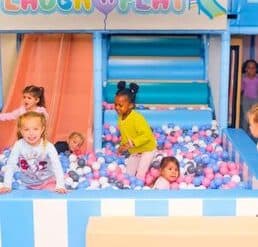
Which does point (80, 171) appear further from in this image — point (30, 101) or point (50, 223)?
point (50, 223)

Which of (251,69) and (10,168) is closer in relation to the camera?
(10,168)

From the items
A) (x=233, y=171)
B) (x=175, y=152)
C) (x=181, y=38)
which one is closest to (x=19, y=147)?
(x=233, y=171)

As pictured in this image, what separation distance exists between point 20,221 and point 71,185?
5.02ft

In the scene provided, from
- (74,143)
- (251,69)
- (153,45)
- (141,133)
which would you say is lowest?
(74,143)

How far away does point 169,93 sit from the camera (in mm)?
5453

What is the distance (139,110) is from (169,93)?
16.1 inches

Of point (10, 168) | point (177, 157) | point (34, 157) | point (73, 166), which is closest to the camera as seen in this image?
point (10, 168)

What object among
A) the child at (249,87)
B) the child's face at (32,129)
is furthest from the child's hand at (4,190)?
the child at (249,87)

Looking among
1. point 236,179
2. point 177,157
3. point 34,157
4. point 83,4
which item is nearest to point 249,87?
point 177,157

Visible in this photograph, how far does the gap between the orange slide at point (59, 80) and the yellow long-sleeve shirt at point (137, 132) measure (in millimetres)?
747

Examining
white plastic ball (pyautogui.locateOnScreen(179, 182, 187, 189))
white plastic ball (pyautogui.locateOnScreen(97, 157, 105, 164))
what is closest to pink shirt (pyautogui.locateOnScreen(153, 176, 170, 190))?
white plastic ball (pyautogui.locateOnScreen(179, 182, 187, 189))

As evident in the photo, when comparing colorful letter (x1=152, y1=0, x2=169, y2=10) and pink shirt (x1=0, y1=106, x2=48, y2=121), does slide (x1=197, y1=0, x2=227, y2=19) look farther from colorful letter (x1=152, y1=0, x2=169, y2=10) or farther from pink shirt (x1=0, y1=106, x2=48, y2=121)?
pink shirt (x1=0, y1=106, x2=48, y2=121)

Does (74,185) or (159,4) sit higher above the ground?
(159,4)

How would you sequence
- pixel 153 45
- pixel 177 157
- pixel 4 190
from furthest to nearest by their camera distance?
pixel 153 45
pixel 177 157
pixel 4 190
